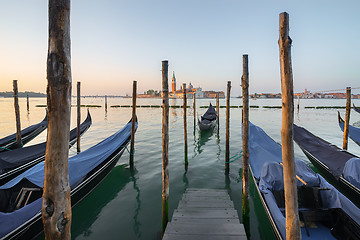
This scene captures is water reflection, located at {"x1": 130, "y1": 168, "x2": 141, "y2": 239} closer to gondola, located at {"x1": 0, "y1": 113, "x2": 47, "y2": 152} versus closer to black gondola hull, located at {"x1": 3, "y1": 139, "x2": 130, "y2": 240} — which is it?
black gondola hull, located at {"x1": 3, "y1": 139, "x2": 130, "y2": 240}

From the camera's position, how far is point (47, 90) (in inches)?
56.2

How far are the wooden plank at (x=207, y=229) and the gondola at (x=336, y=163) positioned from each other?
9.75 feet

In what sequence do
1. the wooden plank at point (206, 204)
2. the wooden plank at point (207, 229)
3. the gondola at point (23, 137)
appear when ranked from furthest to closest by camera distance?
the gondola at point (23, 137)
the wooden plank at point (206, 204)
the wooden plank at point (207, 229)

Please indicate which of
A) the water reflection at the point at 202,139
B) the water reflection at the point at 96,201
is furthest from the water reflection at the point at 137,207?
the water reflection at the point at 202,139

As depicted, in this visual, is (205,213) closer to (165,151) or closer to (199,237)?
(199,237)

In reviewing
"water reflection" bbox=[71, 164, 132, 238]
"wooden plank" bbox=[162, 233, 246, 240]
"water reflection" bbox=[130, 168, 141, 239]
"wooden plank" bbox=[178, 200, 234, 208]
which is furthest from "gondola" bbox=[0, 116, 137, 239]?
"wooden plank" bbox=[178, 200, 234, 208]

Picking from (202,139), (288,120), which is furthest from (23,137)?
(288,120)

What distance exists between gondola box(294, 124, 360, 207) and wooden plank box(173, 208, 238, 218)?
277 centimetres

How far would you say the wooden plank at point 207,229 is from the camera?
8.52 ft

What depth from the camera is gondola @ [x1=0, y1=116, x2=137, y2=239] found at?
8.71ft

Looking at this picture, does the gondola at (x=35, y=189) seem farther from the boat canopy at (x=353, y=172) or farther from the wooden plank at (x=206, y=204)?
the boat canopy at (x=353, y=172)

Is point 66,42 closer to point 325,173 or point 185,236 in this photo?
point 185,236

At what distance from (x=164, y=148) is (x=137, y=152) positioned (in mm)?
5341

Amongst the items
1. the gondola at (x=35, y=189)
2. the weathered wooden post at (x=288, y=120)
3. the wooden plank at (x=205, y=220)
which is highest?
the weathered wooden post at (x=288, y=120)
